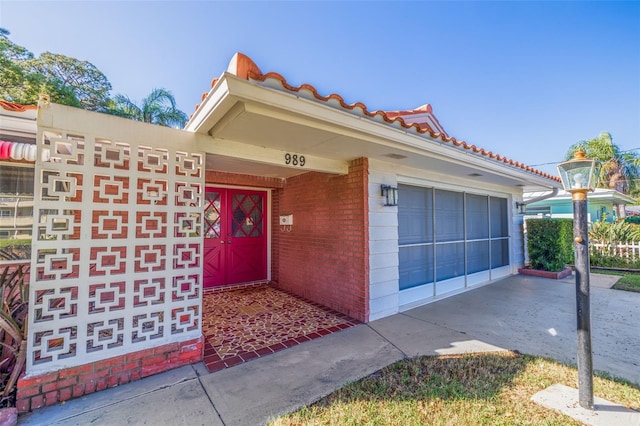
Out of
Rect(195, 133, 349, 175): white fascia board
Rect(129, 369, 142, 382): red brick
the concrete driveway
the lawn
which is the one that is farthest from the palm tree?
the lawn

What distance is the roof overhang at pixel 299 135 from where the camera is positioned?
8.37 feet

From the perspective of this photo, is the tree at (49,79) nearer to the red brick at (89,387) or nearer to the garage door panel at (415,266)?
the red brick at (89,387)

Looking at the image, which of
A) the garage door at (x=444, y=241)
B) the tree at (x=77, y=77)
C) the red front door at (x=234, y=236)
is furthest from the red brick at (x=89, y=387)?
the tree at (x=77, y=77)

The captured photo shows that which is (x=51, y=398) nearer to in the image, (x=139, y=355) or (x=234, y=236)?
(x=139, y=355)

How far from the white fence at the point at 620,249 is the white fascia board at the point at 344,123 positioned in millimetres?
8798

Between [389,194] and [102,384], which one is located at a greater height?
[389,194]

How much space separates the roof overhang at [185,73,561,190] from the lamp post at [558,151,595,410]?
1.88 metres

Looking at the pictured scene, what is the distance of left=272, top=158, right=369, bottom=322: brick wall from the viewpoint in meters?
4.59

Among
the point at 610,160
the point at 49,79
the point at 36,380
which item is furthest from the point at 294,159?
the point at 610,160

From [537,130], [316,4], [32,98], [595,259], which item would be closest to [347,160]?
[316,4]

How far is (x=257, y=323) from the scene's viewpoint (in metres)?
4.49

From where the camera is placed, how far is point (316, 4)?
6.00 m

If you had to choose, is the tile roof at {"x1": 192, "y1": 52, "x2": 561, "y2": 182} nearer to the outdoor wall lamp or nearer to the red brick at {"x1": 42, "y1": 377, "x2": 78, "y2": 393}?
the outdoor wall lamp

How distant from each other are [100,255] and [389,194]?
14.1 feet
